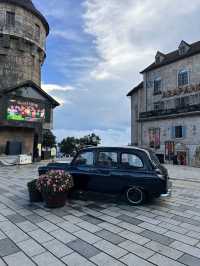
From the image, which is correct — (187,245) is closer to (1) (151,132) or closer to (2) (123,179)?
(2) (123,179)

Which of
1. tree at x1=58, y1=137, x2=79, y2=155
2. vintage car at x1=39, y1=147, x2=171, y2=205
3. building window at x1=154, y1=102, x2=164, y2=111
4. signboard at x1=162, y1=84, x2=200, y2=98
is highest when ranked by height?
→ signboard at x1=162, y1=84, x2=200, y2=98

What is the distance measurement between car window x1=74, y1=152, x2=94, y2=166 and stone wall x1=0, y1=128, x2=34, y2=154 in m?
17.3

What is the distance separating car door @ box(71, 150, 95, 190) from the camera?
7.10m

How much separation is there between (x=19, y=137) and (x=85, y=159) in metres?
18.1

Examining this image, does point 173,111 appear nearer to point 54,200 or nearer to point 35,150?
point 35,150

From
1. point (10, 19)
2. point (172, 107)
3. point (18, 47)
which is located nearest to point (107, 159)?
point (18, 47)

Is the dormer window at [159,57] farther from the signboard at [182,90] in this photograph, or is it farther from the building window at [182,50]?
the signboard at [182,90]

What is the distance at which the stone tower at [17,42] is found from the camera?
27938 mm

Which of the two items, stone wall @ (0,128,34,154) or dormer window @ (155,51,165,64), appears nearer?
stone wall @ (0,128,34,154)

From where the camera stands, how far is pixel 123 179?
21.9ft

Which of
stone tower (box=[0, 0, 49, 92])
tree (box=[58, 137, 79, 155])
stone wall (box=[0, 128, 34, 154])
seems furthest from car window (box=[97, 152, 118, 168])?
tree (box=[58, 137, 79, 155])

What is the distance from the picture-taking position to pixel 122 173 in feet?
22.1

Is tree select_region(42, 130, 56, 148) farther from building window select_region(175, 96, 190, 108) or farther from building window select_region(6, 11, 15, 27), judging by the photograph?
building window select_region(175, 96, 190, 108)

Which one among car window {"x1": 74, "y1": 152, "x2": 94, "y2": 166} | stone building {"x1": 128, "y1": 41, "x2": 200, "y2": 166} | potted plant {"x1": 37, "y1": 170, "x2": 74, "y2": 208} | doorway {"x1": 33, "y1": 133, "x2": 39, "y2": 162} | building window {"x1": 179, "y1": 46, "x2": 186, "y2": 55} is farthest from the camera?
building window {"x1": 179, "y1": 46, "x2": 186, "y2": 55}
